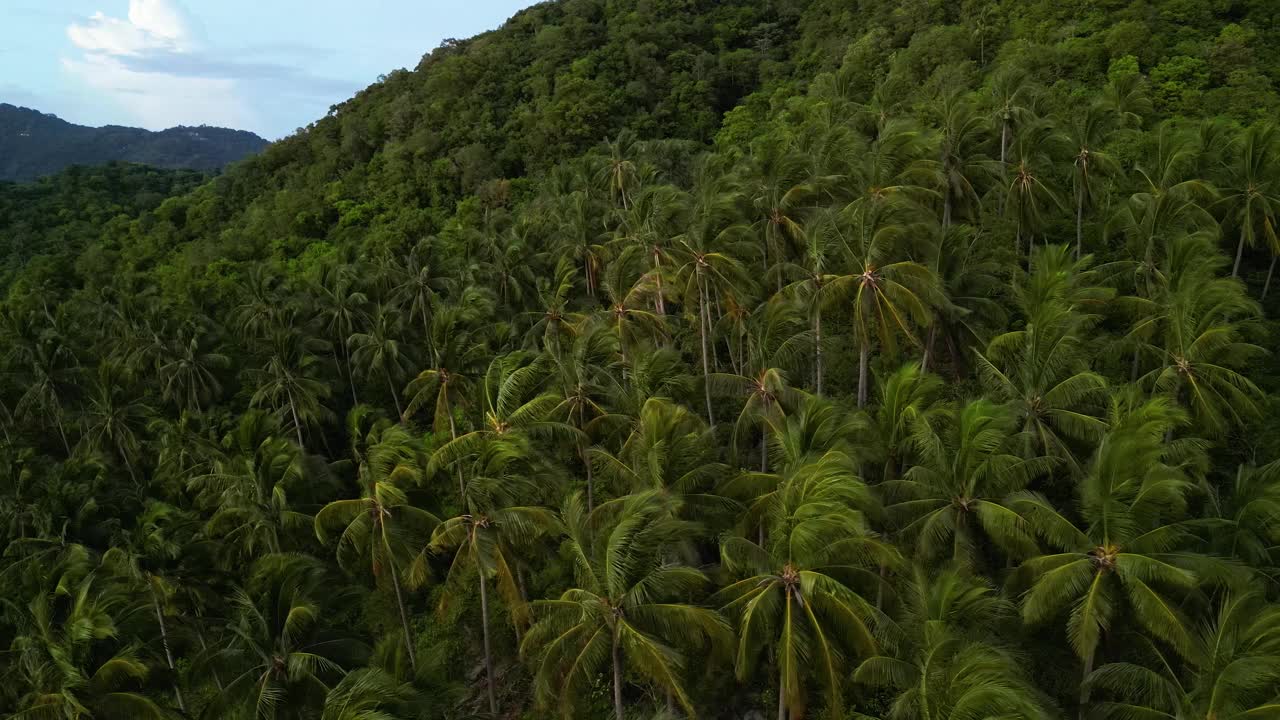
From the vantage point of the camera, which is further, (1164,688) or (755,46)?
(755,46)

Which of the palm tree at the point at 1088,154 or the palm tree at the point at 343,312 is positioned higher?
the palm tree at the point at 1088,154

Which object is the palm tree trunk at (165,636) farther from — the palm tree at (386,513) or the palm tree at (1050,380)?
the palm tree at (1050,380)

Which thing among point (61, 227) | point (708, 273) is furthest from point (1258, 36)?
point (61, 227)

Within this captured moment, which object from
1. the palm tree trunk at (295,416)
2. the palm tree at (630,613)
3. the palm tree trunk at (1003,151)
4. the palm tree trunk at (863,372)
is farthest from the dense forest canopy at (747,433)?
the palm tree trunk at (863,372)

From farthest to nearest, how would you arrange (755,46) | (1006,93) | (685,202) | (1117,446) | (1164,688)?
(755,46) < (1006,93) < (685,202) < (1117,446) < (1164,688)

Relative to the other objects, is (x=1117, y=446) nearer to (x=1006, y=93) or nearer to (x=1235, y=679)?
(x=1235, y=679)
